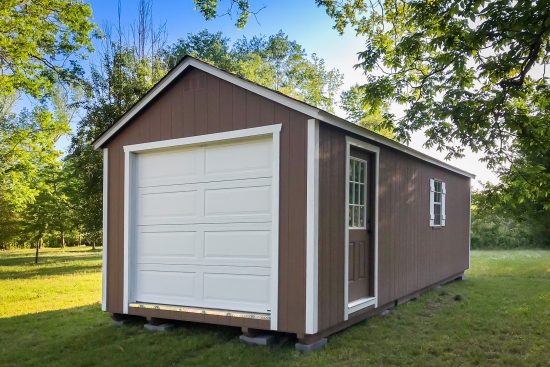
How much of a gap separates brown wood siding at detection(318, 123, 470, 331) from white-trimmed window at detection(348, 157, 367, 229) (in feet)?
1.22

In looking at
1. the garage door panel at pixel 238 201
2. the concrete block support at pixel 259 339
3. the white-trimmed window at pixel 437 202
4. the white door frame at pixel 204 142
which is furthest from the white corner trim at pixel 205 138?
the white-trimmed window at pixel 437 202

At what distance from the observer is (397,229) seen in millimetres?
7375

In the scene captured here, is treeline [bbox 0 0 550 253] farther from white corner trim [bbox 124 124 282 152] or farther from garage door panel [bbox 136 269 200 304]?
garage door panel [bbox 136 269 200 304]

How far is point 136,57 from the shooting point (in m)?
17.1

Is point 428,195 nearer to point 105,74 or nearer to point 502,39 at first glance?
point 502,39

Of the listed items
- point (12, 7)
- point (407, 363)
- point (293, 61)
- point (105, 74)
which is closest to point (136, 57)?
point (105, 74)

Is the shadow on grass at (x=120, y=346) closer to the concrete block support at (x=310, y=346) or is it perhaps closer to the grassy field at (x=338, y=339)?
the grassy field at (x=338, y=339)

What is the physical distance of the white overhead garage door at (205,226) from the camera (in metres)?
5.41

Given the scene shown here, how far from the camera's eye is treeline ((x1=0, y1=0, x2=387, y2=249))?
47.4 feet

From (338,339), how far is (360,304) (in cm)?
71

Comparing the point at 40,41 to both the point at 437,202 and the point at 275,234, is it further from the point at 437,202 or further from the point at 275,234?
the point at 437,202

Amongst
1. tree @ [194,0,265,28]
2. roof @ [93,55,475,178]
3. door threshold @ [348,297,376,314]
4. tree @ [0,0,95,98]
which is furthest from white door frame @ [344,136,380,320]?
tree @ [0,0,95,98]

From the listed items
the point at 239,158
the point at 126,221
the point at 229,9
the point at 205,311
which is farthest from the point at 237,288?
the point at 229,9

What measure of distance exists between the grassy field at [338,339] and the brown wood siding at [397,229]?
0.46 metres
